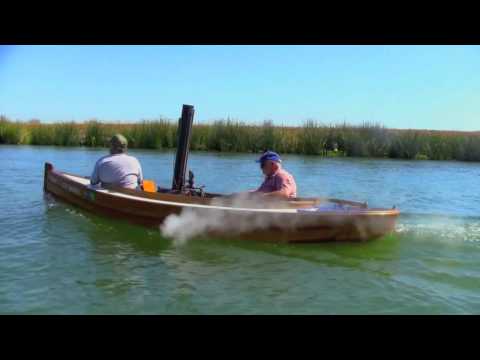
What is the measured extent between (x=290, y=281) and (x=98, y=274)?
7.84 feet

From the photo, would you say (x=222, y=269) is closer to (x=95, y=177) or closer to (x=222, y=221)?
(x=222, y=221)

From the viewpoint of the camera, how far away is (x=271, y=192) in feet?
24.4

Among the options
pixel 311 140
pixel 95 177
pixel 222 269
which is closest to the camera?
pixel 222 269

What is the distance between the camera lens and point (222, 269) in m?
5.83

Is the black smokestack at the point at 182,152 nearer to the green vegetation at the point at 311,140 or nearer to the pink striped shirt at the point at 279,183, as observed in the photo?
the pink striped shirt at the point at 279,183

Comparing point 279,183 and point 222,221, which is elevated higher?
point 279,183

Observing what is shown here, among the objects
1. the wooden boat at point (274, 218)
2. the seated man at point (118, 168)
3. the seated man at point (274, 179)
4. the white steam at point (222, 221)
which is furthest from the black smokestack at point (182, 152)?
the seated man at point (274, 179)

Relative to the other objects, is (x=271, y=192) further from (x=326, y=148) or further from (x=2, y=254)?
(x=326, y=148)

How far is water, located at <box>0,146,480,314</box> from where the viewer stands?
4.74 metres

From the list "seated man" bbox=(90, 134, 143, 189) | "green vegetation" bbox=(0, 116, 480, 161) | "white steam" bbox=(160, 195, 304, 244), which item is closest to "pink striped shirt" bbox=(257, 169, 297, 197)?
"white steam" bbox=(160, 195, 304, 244)

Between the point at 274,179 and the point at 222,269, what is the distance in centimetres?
225

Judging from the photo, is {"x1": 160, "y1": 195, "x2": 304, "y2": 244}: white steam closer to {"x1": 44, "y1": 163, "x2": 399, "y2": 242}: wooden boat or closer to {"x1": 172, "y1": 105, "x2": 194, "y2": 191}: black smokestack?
{"x1": 44, "y1": 163, "x2": 399, "y2": 242}: wooden boat

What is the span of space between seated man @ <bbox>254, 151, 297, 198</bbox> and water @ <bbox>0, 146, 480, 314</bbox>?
0.96m

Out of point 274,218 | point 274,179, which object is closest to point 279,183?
point 274,179
